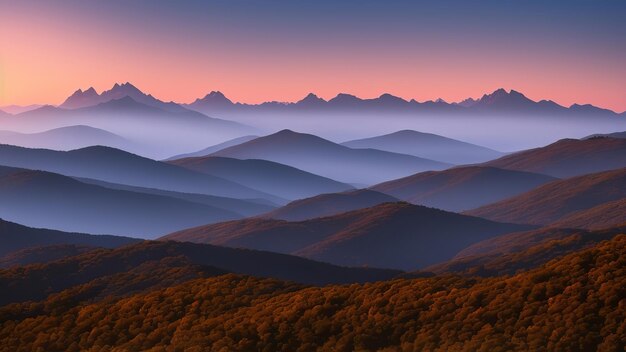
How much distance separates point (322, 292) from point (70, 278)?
8317 centimetres

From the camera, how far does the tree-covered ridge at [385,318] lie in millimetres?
42375

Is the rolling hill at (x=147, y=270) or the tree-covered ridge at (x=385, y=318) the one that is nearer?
the tree-covered ridge at (x=385, y=318)

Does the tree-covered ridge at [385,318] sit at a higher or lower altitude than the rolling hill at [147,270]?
higher

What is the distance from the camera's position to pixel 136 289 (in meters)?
119

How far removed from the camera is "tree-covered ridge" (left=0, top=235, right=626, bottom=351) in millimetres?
42375

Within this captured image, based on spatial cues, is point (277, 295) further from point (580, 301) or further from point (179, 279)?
point (179, 279)

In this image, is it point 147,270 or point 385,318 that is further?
point 147,270

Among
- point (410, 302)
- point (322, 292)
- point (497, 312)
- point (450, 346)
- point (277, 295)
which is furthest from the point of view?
point (277, 295)

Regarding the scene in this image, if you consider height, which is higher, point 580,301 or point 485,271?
point 580,301

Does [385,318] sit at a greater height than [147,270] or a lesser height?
greater

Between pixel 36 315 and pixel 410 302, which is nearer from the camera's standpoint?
pixel 410 302

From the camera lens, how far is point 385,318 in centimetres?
5031

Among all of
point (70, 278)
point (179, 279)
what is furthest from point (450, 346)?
point (70, 278)

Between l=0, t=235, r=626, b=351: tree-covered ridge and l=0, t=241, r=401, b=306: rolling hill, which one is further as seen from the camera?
l=0, t=241, r=401, b=306: rolling hill
